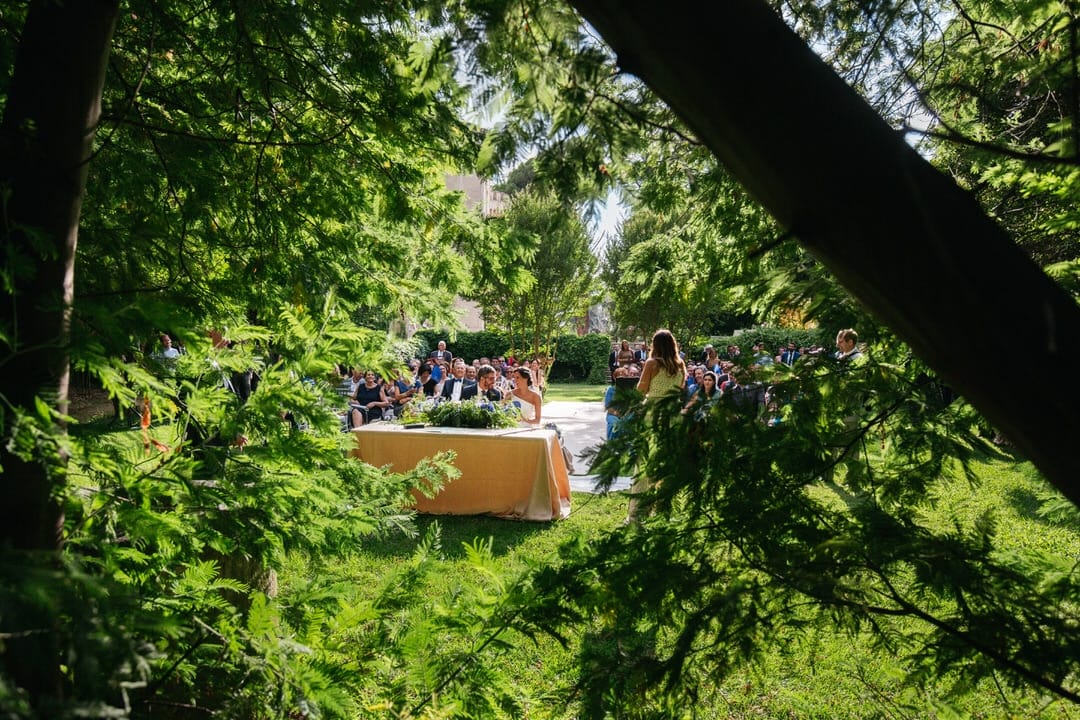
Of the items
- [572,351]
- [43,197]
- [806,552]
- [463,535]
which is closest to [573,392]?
[572,351]

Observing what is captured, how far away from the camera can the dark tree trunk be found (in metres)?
1.49

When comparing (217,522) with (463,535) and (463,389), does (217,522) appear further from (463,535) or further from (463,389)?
(463,389)

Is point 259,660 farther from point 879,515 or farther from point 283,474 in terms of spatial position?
point 879,515

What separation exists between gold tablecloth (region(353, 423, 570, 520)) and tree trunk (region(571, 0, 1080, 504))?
6.92 m

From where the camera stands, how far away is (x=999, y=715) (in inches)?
149

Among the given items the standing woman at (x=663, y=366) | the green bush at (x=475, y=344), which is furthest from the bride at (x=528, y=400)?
the green bush at (x=475, y=344)

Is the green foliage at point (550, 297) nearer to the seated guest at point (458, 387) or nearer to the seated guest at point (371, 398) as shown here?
the seated guest at point (458, 387)

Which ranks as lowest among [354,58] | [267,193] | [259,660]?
[259,660]

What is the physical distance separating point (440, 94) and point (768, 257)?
6.36 feet

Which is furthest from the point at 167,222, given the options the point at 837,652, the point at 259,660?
the point at 837,652

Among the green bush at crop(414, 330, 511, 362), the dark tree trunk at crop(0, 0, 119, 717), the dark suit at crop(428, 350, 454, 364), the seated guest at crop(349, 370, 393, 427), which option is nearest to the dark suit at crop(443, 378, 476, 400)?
the seated guest at crop(349, 370, 393, 427)

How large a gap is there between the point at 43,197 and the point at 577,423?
50.7 feet

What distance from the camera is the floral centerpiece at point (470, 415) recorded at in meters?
8.56

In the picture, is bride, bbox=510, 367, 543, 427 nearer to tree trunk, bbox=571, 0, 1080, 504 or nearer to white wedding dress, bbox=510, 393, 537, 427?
white wedding dress, bbox=510, 393, 537, 427
